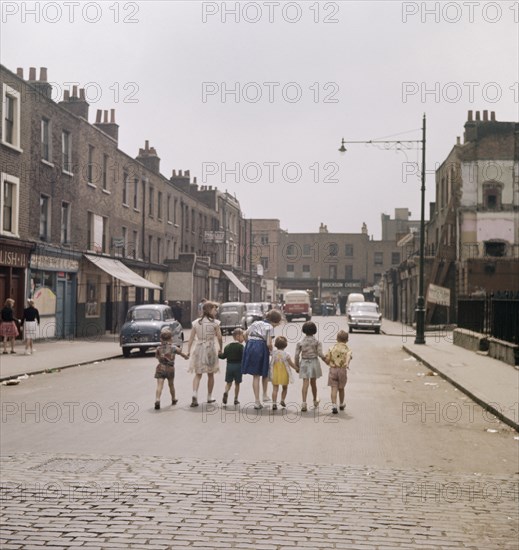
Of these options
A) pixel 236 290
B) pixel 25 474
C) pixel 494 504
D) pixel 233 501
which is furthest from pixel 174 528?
pixel 236 290

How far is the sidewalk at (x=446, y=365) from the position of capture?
1264 centimetres

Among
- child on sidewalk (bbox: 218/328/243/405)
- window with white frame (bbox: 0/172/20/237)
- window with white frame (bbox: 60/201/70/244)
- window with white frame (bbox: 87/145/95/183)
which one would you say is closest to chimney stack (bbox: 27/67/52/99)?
window with white frame (bbox: 87/145/95/183)

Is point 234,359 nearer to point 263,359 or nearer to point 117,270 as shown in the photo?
point 263,359

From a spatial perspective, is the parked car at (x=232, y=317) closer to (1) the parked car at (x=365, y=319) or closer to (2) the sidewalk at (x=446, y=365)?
(1) the parked car at (x=365, y=319)

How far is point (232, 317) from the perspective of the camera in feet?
130

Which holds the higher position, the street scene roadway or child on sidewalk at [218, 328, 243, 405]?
child on sidewalk at [218, 328, 243, 405]

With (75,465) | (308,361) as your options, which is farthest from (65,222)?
(75,465)

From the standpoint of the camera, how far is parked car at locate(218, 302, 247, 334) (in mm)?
39125

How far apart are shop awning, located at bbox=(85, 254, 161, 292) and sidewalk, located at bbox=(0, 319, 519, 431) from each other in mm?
4201

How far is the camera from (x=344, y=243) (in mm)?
103438

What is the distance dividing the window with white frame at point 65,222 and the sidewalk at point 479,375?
15.3 meters

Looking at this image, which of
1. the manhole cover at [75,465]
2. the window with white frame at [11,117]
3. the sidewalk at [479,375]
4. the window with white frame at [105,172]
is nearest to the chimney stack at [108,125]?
the window with white frame at [105,172]

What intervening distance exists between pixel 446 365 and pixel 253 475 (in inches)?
515

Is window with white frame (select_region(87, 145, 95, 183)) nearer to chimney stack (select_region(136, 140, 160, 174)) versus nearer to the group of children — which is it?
chimney stack (select_region(136, 140, 160, 174))
